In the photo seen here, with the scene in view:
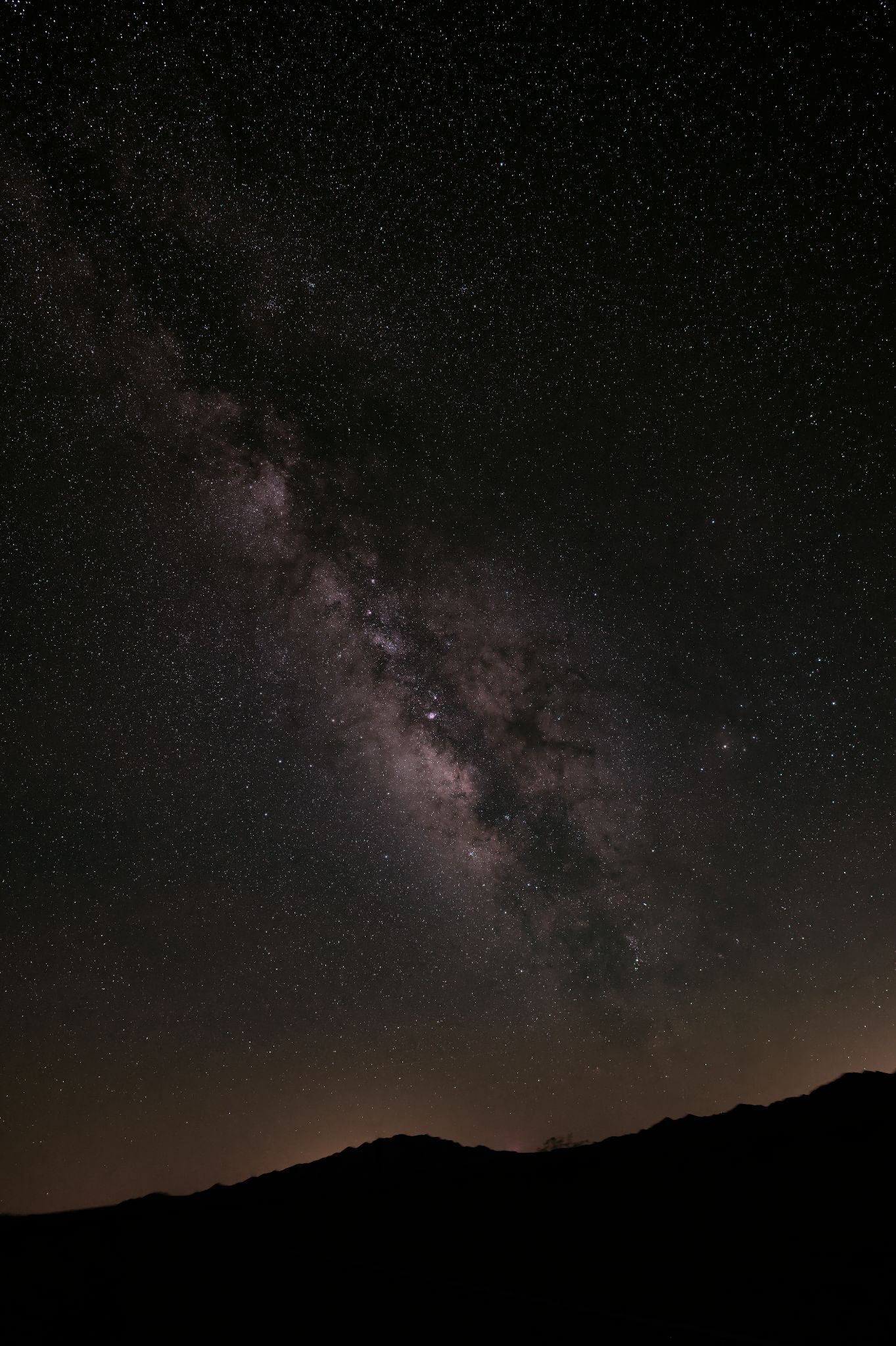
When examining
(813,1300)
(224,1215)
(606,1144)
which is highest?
(813,1300)

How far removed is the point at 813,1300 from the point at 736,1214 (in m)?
4.60

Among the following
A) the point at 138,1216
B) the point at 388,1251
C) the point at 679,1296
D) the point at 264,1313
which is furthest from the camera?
the point at 138,1216

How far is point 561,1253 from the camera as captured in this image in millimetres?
9969

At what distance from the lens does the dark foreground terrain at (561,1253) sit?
22.3 feet

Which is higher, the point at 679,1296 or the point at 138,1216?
the point at 679,1296

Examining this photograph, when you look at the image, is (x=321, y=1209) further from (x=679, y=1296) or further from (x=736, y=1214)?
(x=679, y=1296)

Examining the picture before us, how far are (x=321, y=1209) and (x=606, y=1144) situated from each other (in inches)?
356

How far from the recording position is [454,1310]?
702cm

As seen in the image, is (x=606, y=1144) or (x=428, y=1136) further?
(x=428, y=1136)

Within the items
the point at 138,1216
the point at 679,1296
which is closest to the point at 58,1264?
the point at 138,1216

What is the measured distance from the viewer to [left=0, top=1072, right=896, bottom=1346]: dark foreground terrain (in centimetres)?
680

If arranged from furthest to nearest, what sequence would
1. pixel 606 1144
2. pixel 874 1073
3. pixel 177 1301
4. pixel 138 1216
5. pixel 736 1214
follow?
pixel 138 1216, pixel 606 1144, pixel 874 1073, pixel 736 1214, pixel 177 1301

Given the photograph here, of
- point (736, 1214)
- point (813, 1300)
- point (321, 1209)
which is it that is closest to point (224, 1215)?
point (321, 1209)

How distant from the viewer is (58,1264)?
46.7 feet
